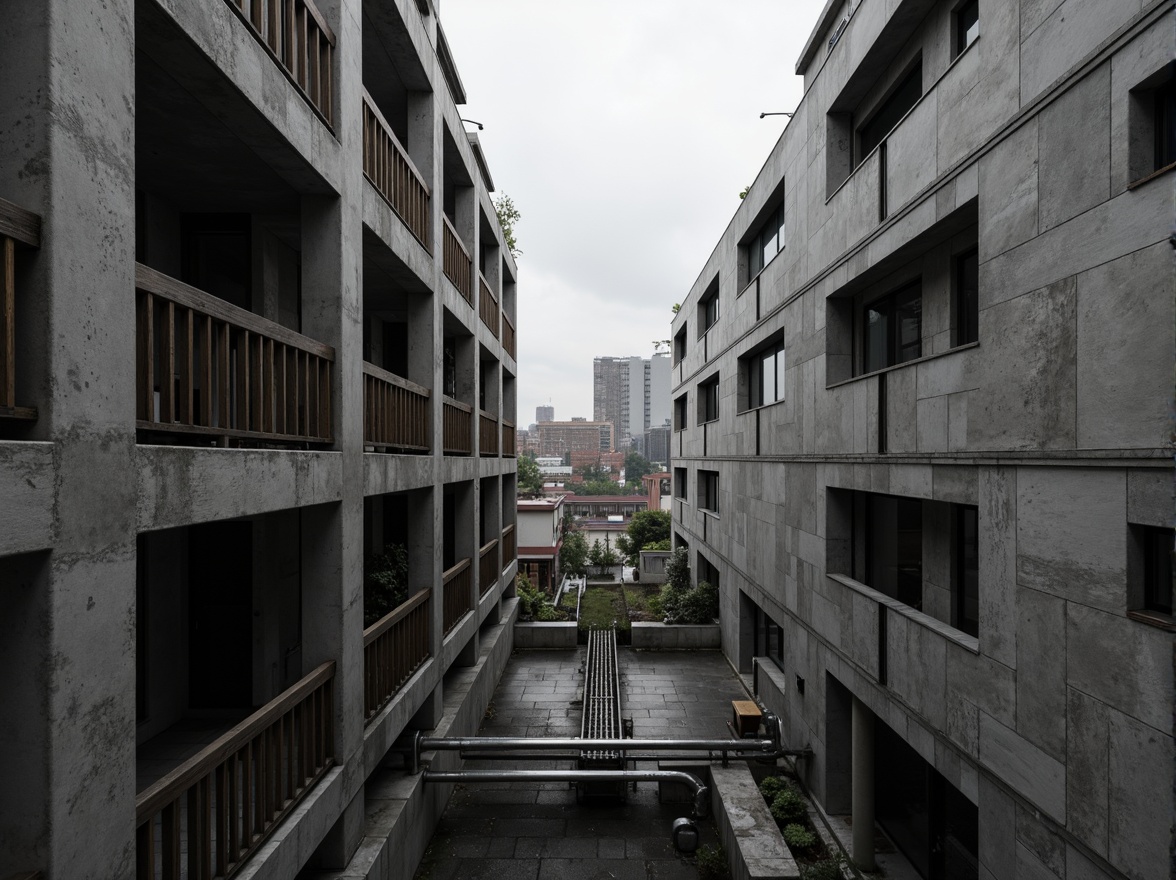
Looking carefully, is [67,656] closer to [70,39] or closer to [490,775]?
[70,39]

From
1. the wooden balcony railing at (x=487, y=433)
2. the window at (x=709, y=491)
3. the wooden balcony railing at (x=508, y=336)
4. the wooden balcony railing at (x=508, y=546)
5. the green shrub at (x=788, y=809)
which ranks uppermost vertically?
the wooden balcony railing at (x=508, y=336)

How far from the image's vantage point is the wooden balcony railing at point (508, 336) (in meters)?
20.5

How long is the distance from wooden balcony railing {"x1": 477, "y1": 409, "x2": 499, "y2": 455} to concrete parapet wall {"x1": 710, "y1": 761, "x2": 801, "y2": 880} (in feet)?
29.4

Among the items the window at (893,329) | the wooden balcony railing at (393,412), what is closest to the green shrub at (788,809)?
the window at (893,329)

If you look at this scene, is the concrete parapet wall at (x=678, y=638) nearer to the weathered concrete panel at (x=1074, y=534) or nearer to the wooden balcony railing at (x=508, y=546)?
the wooden balcony railing at (x=508, y=546)

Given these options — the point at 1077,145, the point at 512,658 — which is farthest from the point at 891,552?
the point at 512,658

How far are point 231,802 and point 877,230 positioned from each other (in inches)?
385

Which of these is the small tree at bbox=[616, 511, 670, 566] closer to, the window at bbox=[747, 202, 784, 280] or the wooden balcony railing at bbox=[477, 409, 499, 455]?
the wooden balcony railing at bbox=[477, 409, 499, 455]

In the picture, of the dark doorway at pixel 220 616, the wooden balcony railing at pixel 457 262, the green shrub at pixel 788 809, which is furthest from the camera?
the wooden balcony railing at pixel 457 262

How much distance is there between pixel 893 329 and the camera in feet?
32.1

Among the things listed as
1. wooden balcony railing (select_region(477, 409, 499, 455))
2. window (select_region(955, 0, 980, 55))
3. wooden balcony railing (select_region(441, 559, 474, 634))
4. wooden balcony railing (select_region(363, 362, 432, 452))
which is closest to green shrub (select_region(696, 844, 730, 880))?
wooden balcony railing (select_region(441, 559, 474, 634))

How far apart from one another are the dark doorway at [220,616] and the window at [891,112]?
11171 mm

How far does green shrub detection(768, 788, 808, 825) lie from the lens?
1062 cm

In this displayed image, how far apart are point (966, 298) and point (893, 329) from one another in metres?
1.81
